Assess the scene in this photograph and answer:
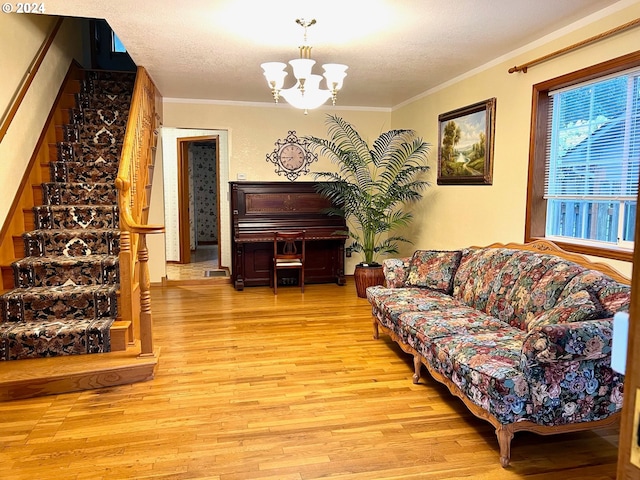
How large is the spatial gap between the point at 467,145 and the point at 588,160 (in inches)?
58.8

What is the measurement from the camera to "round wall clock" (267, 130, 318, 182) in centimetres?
642

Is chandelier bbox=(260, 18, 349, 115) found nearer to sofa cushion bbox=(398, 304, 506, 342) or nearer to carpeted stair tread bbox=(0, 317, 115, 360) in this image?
sofa cushion bbox=(398, 304, 506, 342)

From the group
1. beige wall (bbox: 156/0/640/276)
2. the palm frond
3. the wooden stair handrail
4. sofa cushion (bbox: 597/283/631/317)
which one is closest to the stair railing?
the wooden stair handrail

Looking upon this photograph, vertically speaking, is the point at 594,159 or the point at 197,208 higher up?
the point at 594,159

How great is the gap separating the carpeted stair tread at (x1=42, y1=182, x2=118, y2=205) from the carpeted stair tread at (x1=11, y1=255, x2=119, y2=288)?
777 millimetres

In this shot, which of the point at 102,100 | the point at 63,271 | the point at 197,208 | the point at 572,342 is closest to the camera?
the point at 572,342

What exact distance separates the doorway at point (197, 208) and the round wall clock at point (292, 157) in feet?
3.42

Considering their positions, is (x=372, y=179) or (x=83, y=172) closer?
(x=83, y=172)

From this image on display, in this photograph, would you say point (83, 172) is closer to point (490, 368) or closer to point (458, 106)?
A: point (458, 106)

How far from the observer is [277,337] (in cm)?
410

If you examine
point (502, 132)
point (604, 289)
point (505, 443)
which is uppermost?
point (502, 132)

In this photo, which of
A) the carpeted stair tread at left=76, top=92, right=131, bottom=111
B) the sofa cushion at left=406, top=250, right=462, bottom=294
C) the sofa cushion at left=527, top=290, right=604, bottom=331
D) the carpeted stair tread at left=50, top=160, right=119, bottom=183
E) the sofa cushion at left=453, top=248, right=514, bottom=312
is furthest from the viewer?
the carpeted stair tread at left=76, top=92, right=131, bottom=111

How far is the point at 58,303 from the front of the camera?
133 inches

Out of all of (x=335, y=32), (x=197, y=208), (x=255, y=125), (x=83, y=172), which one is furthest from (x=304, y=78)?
(x=197, y=208)
